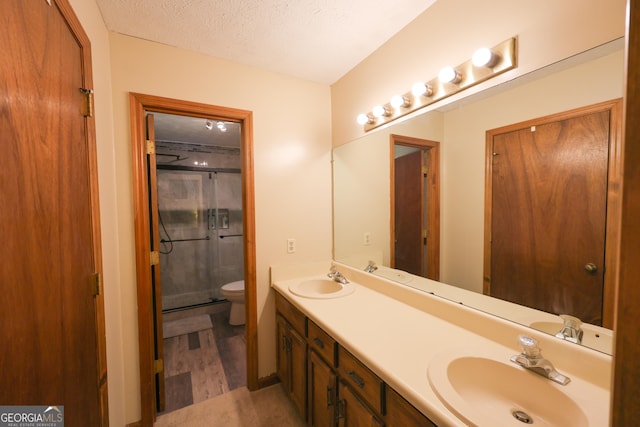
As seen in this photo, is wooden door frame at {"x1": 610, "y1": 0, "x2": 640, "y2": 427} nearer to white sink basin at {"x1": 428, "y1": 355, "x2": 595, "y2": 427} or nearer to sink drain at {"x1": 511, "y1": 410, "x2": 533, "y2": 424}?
white sink basin at {"x1": 428, "y1": 355, "x2": 595, "y2": 427}

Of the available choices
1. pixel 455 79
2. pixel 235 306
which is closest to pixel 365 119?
pixel 455 79

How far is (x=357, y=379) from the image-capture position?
3.50ft

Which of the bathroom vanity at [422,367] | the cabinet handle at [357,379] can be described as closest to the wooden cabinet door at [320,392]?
the bathroom vanity at [422,367]

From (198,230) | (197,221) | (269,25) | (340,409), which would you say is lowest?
(340,409)

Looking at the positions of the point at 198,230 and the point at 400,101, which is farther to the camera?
the point at 198,230

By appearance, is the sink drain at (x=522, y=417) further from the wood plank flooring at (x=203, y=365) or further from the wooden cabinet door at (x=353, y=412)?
the wood plank flooring at (x=203, y=365)

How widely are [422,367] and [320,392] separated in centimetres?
71

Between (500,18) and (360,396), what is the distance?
5.47ft

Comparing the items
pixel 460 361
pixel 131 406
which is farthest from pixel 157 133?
pixel 460 361

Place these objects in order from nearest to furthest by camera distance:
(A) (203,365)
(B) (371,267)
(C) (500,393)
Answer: (C) (500,393)
(B) (371,267)
(A) (203,365)

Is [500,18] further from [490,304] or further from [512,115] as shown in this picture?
[490,304]

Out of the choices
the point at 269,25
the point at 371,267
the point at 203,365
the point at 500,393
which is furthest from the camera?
the point at 203,365

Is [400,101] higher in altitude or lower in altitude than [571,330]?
higher

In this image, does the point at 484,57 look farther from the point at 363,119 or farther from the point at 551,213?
the point at 363,119
